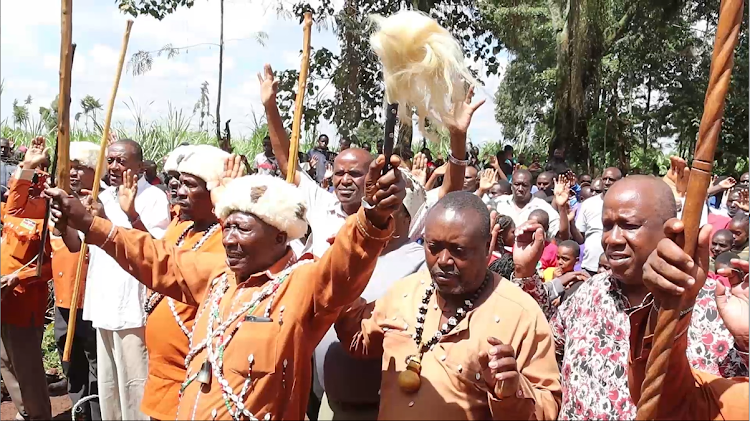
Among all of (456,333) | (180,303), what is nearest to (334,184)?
(180,303)

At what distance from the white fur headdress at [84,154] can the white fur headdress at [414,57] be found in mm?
2802

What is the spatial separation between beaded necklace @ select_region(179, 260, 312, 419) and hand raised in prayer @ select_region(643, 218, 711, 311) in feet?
4.85

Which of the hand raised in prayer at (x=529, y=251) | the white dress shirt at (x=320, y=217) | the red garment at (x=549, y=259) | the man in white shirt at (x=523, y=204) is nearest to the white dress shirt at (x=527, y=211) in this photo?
the man in white shirt at (x=523, y=204)

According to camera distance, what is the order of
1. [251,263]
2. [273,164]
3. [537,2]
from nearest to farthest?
1. [251,263]
2. [273,164]
3. [537,2]

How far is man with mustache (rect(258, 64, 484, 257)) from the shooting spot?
3803mm

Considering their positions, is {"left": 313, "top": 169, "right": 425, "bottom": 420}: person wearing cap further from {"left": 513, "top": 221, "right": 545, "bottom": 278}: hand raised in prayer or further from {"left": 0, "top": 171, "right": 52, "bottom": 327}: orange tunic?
{"left": 0, "top": 171, "right": 52, "bottom": 327}: orange tunic

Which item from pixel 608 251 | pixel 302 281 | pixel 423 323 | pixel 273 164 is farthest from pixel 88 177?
pixel 273 164

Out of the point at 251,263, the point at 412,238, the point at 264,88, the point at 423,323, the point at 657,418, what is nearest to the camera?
the point at 657,418

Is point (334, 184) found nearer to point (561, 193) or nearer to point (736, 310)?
point (736, 310)

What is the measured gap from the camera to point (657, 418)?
2.22m

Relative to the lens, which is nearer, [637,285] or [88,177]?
[637,285]

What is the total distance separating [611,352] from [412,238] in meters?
1.53

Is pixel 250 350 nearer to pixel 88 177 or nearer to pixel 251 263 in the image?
pixel 251 263

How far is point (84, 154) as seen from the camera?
194 inches
